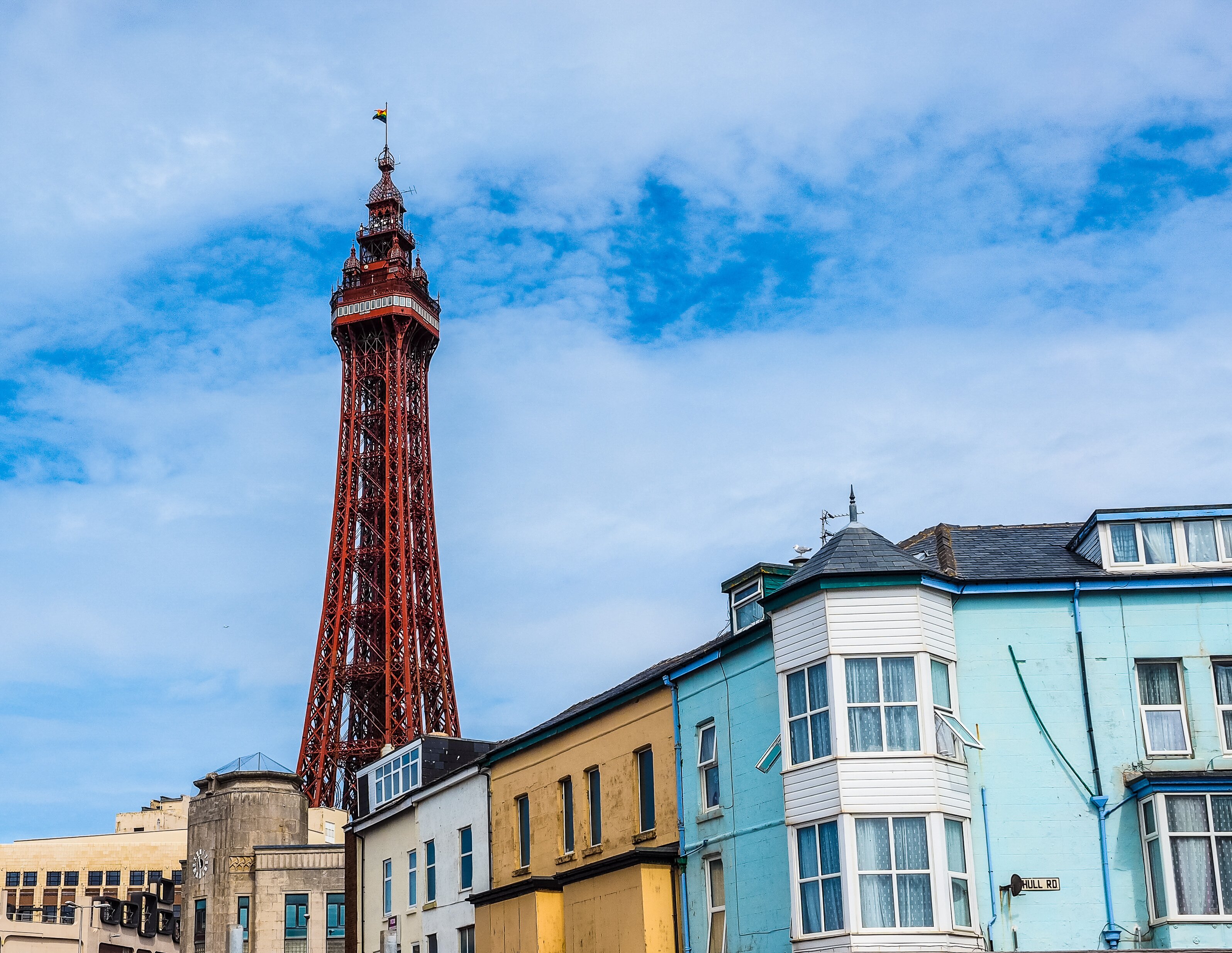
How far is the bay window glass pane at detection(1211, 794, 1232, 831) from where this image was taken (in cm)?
2370

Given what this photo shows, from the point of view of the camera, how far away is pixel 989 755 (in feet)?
80.7

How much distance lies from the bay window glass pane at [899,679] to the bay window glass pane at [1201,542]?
5.33m

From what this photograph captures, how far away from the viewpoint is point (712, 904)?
27.8m

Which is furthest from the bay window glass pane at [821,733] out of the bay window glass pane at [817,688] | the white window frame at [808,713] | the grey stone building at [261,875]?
the grey stone building at [261,875]

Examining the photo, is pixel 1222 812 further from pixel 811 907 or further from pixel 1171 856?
pixel 811 907

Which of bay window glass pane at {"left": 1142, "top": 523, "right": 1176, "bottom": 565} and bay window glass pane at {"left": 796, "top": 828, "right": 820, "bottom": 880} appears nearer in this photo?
bay window glass pane at {"left": 796, "top": 828, "right": 820, "bottom": 880}

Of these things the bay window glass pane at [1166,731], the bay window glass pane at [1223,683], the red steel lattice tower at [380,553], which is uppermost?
the red steel lattice tower at [380,553]

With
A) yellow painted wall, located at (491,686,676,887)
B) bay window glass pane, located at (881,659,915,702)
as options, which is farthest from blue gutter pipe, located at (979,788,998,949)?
yellow painted wall, located at (491,686,676,887)

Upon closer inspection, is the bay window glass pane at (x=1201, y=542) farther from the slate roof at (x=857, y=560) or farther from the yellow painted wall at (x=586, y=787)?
the yellow painted wall at (x=586, y=787)

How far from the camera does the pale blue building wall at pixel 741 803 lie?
85.1 feet

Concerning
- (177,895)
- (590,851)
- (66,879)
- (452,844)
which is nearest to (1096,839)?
(590,851)

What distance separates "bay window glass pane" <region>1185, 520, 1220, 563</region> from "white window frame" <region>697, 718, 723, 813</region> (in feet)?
28.7

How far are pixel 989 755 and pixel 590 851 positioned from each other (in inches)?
385

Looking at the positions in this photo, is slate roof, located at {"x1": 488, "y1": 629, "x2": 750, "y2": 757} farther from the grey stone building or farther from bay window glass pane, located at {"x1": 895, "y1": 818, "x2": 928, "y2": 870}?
the grey stone building
